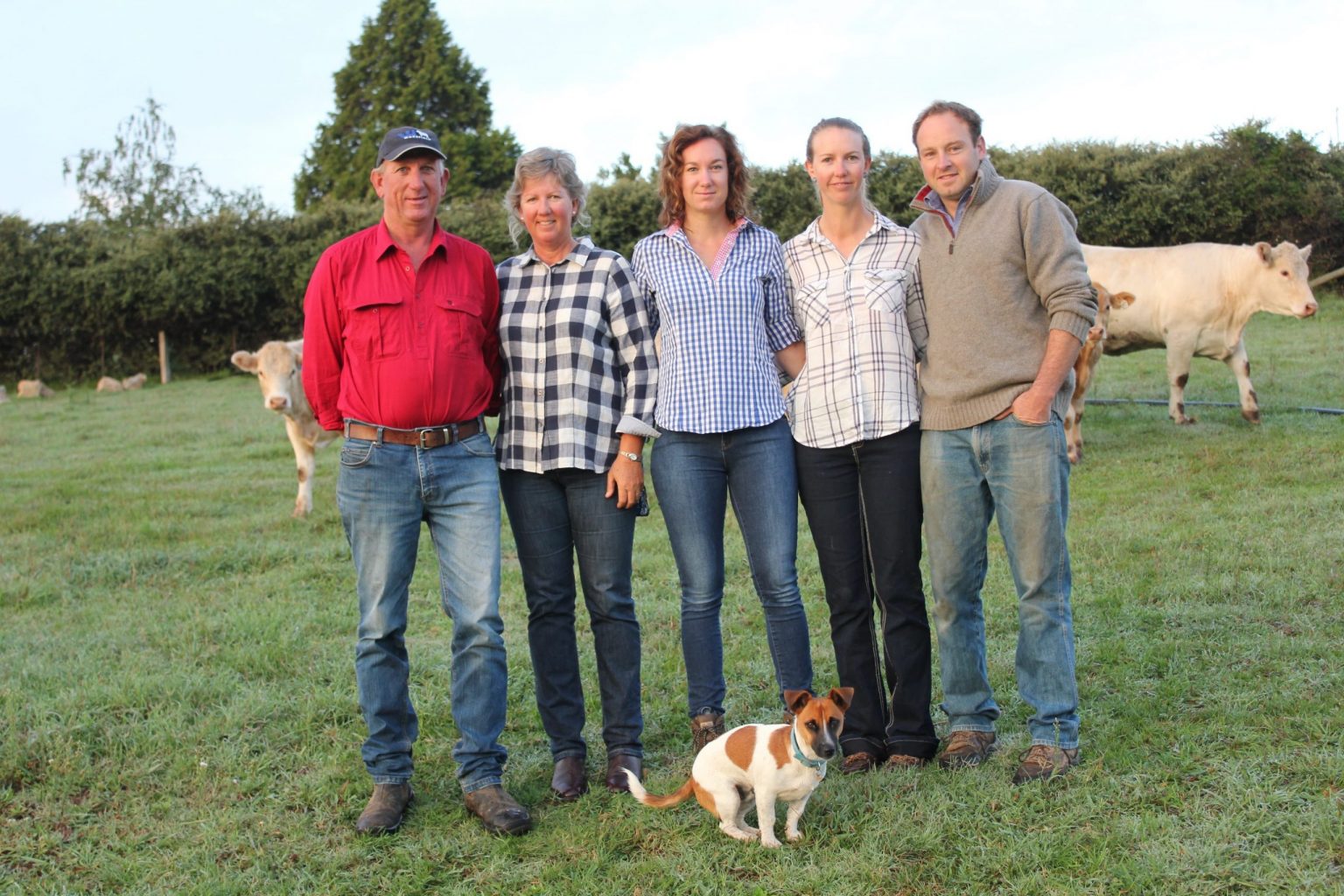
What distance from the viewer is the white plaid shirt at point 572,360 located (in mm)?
3953

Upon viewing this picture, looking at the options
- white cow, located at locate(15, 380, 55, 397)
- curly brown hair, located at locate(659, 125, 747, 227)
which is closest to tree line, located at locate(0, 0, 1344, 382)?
white cow, located at locate(15, 380, 55, 397)

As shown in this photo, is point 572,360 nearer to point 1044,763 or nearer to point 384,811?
point 384,811

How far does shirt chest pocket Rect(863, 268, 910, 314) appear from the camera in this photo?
3914mm

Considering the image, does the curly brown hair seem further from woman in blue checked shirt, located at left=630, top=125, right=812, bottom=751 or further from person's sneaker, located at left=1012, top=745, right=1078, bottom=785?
person's sneaker, located at left=1012, top=745, right=1078, bottom=785

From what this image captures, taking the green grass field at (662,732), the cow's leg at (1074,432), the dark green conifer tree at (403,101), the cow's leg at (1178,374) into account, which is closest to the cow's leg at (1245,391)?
the cow's leg at (1178,374)

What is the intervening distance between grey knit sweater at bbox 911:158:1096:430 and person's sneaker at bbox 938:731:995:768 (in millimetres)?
1142

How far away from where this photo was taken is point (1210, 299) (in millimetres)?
11086

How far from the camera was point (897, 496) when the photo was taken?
3.95m

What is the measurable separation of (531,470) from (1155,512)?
209 inches

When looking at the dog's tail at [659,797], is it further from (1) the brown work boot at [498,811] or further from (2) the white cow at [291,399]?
(2) the white cow at [291,399]

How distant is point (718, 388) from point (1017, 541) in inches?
45.0

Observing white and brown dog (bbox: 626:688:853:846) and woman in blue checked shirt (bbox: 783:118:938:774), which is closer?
white and brown dog (bbox: 626:688:853:846)

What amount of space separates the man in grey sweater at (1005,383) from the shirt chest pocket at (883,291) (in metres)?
0.11

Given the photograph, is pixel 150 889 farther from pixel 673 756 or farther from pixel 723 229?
pixel 723 229
